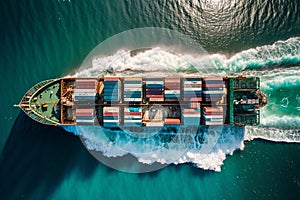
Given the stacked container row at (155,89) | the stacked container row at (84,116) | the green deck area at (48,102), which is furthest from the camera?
the green deck area at (48,102)

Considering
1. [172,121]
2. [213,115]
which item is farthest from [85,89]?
[213,115]

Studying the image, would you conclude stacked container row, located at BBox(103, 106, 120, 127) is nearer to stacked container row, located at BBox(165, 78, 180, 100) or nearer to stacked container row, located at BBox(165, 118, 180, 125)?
stacked container row, located at BBox(165, 118, 180, 125)

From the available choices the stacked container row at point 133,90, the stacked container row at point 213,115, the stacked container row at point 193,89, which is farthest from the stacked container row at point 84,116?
the stacked container row at point 213,115

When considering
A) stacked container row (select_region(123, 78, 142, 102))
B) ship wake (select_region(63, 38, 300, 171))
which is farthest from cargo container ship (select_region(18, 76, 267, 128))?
ship wake (select_region(63, 38, 300, 171))

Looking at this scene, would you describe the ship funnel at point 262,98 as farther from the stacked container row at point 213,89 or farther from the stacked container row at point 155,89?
the stacked container row at point 155,89

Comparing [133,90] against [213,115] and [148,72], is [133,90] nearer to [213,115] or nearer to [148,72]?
[148,72]

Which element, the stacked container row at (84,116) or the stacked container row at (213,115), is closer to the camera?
the stacked container row at (213,115)
